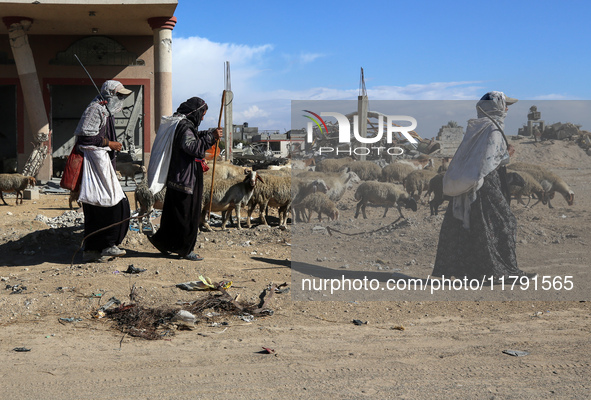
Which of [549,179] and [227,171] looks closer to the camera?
[549,179]

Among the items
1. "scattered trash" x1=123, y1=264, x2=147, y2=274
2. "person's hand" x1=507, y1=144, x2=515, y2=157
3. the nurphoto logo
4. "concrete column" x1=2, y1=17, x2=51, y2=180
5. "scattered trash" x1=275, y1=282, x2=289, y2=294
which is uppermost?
"concrete column" x1=2, y1=17, x2=51, y2=180

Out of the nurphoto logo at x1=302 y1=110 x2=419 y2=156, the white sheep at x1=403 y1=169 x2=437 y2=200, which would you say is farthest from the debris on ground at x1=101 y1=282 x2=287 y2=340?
the white sheep at x1=403 y1=169 x2=437 y2=200

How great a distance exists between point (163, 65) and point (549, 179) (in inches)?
492

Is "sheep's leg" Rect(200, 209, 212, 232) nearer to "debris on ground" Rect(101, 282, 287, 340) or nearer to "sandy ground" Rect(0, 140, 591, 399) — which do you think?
"sandy ground" Rect(0, 140, 591, 399)

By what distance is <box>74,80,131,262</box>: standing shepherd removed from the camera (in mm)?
6555

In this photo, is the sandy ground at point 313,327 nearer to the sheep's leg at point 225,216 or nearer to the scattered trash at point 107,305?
the scattered trash at point 107,305

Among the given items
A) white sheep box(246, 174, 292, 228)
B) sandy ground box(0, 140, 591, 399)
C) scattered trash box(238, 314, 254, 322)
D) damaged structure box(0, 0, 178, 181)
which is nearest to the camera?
sandy ground box(0, 140, 591, 399)

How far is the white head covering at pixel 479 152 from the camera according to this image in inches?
234

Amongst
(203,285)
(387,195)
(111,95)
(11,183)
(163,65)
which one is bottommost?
(203,285)

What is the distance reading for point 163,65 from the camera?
1638 centimetres

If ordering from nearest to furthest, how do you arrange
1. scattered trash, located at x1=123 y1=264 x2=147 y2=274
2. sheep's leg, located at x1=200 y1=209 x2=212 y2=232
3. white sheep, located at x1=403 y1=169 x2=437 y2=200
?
white sheep, located at x1=403 y1=169 x2=437 y2=200
scattered trash, located at x1=123 y1=264 x2=147 y2=274
sheep's leg, located at x1=200 y1=209 x2=212 y2=232

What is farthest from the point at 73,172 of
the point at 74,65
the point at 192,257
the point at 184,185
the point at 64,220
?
the point at 74,65

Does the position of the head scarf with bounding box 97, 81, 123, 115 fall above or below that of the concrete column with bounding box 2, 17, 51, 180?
below

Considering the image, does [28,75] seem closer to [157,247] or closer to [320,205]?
[157,247]
